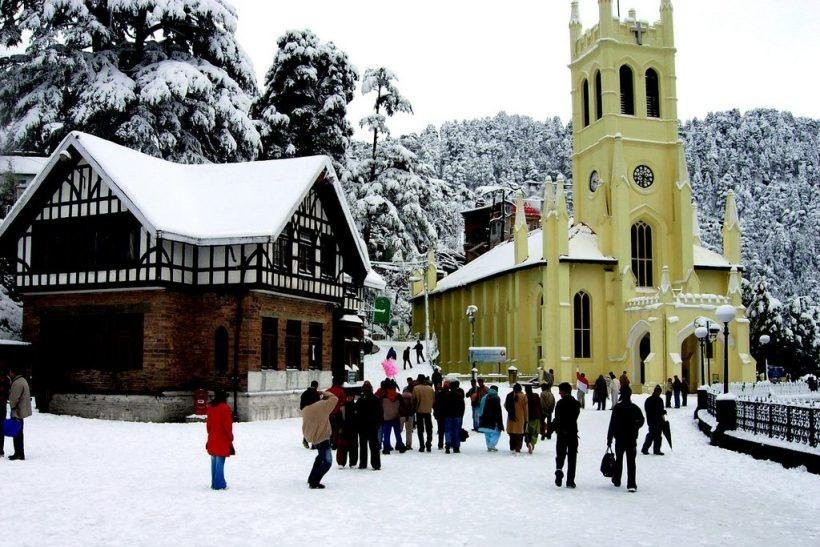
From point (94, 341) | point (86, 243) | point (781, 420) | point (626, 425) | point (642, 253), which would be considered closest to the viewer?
point (626, 425)

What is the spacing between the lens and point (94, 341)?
90.5 ft

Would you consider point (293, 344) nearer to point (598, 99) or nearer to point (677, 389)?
point (677, 389)

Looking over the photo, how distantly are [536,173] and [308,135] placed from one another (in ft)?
268

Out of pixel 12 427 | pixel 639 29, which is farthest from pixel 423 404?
pixel 639 29

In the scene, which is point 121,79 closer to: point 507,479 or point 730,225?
point 507,479

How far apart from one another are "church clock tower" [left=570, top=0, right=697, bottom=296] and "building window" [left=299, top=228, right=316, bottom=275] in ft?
83.4

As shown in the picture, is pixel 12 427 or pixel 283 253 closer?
pixel 12 427

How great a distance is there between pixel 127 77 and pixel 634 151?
104 ft

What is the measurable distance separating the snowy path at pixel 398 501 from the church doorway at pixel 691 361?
3121 centimetres

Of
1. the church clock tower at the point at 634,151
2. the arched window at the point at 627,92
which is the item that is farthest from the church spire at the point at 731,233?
the arched window at the point at 627,92

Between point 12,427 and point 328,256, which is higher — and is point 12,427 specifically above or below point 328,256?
below

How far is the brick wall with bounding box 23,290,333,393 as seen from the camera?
26.8 metres

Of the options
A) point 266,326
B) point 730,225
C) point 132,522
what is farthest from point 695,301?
point 132,522

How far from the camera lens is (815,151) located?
4432 inches
